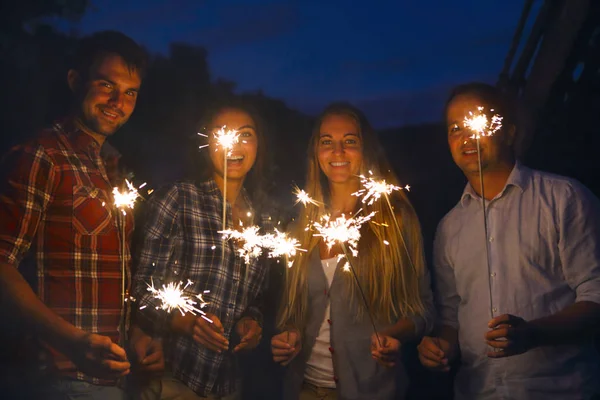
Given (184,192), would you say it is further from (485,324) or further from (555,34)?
(555,34)

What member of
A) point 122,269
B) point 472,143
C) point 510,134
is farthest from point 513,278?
point 122,269

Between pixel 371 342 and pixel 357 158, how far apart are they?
3.93 ft

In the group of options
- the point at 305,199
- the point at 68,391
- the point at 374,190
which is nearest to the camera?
the point at 68,391

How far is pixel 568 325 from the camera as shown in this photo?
2658 millimetres

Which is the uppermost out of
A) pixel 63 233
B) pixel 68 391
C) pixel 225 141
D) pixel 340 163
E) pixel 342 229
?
pixel 225 141

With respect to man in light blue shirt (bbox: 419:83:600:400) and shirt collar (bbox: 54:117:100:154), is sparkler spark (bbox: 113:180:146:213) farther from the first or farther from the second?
man in light blue shirt (bbox: 419:83:600:400)

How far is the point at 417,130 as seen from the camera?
209 inches

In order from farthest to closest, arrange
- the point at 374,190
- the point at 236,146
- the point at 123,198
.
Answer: the point at 374,190 → the point at 236,146 → the point at 123,198

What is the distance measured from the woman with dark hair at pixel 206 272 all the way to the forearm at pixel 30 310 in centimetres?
59

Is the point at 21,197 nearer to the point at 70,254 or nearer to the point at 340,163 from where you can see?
the point at 70,254

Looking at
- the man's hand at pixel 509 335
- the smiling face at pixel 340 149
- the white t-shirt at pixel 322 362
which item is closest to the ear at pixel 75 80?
the smiling face at pixel 340 149

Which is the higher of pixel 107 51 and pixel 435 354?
pixel 107 51

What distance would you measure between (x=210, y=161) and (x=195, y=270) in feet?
2.56

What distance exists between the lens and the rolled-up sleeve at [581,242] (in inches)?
107
